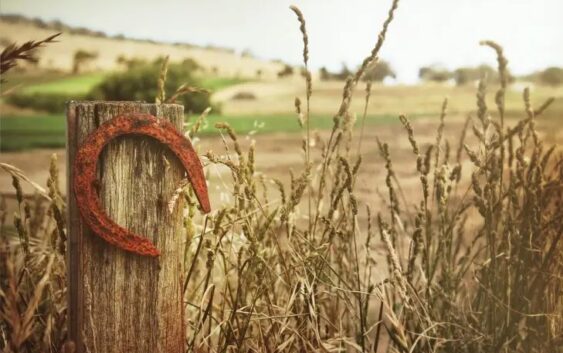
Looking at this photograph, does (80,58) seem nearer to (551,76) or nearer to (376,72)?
(376,72)

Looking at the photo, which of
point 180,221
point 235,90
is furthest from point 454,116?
point 180,221

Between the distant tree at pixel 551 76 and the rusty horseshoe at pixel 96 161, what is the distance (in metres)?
3.34

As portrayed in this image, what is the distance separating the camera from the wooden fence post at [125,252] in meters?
1.71

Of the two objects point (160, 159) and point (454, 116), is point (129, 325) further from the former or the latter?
point (454, 116)

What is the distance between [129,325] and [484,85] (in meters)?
1.20

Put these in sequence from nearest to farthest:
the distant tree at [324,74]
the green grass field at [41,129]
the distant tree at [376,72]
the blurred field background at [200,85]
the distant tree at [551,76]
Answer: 1. the distant tree at [376,72]
2. the distant tree at [551,76]
3. the blurred field background at [200,85]
4. the distant tree at [324,74]
5. the green grass field at [41,129]

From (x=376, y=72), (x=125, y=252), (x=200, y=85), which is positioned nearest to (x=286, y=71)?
(x=200, y=85)

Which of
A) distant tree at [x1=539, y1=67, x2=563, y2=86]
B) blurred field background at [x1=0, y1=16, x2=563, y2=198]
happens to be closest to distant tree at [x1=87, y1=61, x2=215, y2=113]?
blurred field background at [x1=0, y1=16, x2=563, y2=198]

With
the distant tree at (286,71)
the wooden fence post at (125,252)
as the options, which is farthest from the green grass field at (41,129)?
the wooden fence post at (125,252)

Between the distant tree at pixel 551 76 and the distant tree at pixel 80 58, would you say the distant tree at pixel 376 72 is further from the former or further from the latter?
the distant tree at pixel 80 58

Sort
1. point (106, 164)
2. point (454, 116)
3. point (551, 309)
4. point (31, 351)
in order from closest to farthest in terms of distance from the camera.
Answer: point (106, 164) < point (31, 351) < point (551, 309) < point (454, 116)

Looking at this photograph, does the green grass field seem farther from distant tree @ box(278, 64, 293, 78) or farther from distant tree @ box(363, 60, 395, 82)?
distant tree @ box(363, 60, 395, 82)

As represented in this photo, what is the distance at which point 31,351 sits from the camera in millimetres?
1977

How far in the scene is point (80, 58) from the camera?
5.86 meters
